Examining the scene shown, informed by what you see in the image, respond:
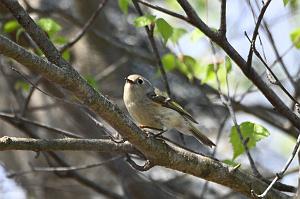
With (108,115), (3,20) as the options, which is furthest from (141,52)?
(108,115)

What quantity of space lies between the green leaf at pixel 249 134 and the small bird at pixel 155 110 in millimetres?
690

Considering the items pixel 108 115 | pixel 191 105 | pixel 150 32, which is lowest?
pixel 108 115

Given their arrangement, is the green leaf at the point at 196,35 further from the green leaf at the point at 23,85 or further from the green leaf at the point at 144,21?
the green leaf at the point at 23,85

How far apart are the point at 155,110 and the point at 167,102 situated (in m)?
0.11

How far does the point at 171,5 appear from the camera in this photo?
8.35 meters

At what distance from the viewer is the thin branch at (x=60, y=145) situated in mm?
2857

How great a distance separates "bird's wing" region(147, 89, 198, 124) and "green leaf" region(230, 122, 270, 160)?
0.73 m

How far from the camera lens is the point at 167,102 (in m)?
4.35

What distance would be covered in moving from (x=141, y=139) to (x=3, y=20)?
290 centimetres

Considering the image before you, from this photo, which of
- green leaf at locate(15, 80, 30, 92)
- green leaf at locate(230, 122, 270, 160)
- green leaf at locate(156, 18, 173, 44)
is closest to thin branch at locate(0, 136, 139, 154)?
green leaf at locate(230, 122, 270, 160)

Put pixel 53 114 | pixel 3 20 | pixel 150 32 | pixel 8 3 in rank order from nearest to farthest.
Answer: pixel 8 3, pixel 150 32, pixel 3 20, pixel 53 114

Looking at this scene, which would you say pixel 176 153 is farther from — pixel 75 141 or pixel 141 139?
pixel 75 141

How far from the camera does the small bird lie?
4.33 metres

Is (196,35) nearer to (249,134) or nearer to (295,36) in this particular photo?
(295,36)
